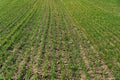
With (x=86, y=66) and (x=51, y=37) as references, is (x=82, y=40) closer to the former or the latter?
(x=51, y=37)

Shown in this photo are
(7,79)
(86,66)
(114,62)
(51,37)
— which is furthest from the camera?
(51,37)

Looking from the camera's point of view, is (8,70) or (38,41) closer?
(8,70)

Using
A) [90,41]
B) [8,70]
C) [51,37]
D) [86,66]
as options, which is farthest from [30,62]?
[90,41]

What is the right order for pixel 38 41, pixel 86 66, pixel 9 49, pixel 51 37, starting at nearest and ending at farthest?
pixel 86 66, pixel 9 49, pixel 38 41, pixel 51 37

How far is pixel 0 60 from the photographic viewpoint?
35.2 feet

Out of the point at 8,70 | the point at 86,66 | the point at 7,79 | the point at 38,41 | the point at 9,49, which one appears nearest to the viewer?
the point at 7,79

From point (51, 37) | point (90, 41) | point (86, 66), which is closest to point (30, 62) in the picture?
point (86, 66)

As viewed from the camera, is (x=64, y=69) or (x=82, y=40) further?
(x=82, y=40)

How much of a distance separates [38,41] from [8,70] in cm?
462

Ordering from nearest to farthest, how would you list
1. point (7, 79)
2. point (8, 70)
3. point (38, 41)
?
point (7, 79) → point (8, 70) → point (38, 41)

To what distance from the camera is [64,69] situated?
10.1 m

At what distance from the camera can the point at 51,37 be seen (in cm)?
1503

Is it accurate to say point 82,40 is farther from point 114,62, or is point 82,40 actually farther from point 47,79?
point 47,79

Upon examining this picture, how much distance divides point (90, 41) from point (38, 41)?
13.4 ft
